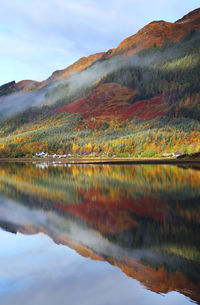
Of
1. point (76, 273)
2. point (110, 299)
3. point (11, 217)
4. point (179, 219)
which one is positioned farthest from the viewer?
point (11, 217)

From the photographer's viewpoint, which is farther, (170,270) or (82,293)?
(170,270)

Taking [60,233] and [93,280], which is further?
[60,233]

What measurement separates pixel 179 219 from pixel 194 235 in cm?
257

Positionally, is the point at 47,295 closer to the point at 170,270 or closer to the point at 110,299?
the point at 110,299

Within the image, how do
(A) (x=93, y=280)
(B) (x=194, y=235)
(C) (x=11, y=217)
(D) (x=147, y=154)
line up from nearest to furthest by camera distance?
1. (A) (x=93, y=280)
2. (B) (x=194, y=235)
3. (C) (x=11, y=217)
4. (D) (x=147, y=154)

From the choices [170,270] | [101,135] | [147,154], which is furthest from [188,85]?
[170,270]

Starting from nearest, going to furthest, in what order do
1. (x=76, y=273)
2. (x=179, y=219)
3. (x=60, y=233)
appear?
(x=76, y=273) → (x=60, y=233) → (x=179, y=219)

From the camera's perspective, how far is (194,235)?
11.6 m

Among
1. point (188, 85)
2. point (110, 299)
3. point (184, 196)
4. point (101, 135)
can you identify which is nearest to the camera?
point (110, 299)

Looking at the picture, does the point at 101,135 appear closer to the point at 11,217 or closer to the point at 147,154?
the point at 147,154

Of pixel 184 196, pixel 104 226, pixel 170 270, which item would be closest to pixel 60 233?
pixel 104 226

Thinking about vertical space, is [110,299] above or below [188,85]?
below

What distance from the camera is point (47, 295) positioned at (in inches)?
296

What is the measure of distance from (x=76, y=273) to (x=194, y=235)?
4.74 meters
